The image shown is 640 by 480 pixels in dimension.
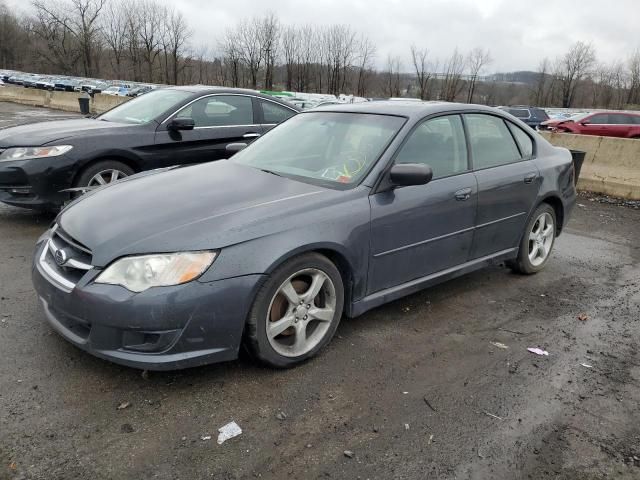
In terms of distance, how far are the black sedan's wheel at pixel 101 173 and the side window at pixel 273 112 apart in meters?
1.99

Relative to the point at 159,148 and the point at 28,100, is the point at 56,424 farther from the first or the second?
the point at 28,100

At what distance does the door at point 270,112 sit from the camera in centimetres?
686

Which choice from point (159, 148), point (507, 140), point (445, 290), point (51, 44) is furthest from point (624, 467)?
point (51, 44)

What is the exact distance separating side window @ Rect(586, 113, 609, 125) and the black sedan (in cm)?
1714

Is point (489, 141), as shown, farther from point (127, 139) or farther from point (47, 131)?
point (47, 131)

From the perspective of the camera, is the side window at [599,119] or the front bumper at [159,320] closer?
the front bumper at [159,320]

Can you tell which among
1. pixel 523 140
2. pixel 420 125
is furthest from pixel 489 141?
pixel 420 125

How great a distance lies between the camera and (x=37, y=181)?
5.27m

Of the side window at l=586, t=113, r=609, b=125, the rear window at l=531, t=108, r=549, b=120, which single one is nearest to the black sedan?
the side window at l=586, t=113, r=609, b=125

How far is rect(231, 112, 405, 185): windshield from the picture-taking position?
3494mm

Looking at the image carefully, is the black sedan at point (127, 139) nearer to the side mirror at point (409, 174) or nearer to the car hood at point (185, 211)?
the car hood at point (185, 211)

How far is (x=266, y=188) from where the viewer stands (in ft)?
10.8

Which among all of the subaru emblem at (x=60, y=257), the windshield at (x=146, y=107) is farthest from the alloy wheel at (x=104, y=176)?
the subaru emblem at (x=60, y=257)

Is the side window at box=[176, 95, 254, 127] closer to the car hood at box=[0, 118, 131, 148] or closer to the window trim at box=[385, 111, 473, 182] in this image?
the car hood at box=[0, 118, 131, 148]
